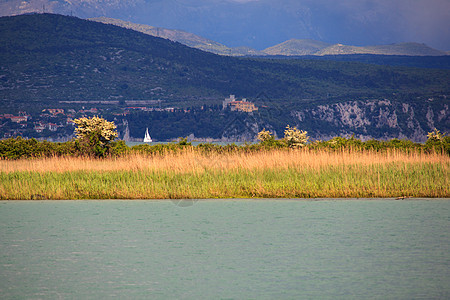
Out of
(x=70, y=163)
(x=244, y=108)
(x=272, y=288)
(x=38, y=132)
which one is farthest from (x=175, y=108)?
(x=272, y=288)

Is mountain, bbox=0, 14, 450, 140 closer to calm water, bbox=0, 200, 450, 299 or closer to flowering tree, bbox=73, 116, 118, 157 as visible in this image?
flowering tree, bbox=73, 116, 118, 157

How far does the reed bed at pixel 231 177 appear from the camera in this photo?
58.1ft

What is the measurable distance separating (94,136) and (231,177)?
275 inches

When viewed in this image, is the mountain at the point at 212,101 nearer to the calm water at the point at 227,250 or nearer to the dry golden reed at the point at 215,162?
the dry golden reed at the point at 215,162

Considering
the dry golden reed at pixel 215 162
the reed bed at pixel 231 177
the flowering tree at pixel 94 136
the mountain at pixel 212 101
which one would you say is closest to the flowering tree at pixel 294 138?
the dry golden reed at pixel 215 162

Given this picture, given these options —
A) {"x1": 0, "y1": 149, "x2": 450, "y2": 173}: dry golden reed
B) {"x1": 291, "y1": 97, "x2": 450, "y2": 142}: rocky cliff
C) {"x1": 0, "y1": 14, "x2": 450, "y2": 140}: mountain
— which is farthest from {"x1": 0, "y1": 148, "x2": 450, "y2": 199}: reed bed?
{"x1": 291, "y1": 97, "x2": 450, "y2": 142}: rocky cliff

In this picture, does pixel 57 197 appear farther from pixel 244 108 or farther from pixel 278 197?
pixel 244 108

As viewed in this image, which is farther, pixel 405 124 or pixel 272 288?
pixel 405 124

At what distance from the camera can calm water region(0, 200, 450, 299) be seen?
891 cm

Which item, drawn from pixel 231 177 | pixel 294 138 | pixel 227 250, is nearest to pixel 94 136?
pixel 231 177

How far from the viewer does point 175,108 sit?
6663 inches

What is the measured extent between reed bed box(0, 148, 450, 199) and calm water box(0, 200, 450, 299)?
664 mm

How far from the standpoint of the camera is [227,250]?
37.5 feet

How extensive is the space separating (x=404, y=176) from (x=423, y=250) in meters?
7.73
